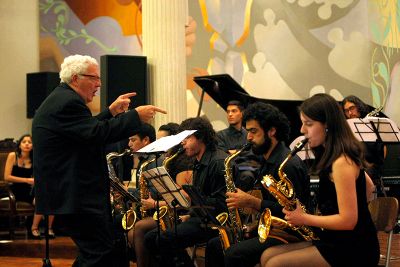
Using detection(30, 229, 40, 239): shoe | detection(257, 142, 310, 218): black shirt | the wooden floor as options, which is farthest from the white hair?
detection(30, 229, 40, 239): shoe

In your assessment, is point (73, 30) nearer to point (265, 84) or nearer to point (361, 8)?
point (265, 84)

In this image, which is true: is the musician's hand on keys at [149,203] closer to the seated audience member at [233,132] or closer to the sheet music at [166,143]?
the sheet music at [166,143]

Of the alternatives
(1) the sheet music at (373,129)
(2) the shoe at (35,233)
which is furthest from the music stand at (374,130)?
(2) the shoe at (35,233)

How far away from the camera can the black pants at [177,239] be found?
227 inches

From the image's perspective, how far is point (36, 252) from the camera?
8.64 meters

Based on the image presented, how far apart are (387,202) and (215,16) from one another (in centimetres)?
743

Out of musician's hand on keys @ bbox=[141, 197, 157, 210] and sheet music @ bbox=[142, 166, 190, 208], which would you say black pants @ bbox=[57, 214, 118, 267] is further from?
musician's hand on keys @ bbox=[141, 197, 157, 210]

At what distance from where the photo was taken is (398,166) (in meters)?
9.48

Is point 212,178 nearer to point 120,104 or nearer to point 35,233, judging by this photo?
point 120,104

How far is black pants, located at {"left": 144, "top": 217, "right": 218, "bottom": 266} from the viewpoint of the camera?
576 cm

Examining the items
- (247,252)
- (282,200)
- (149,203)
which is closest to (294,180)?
(247,252)

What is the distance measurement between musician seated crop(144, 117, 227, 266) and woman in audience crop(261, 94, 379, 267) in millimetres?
1603

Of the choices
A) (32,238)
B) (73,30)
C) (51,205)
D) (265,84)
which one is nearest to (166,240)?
(51,205)

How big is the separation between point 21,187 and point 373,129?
175 inches
